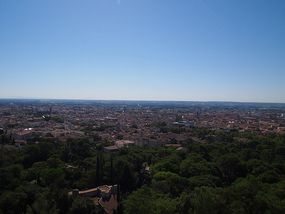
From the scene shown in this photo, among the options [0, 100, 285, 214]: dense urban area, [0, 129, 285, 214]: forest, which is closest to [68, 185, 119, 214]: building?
[0, 100, 285, 214]: dense urban area

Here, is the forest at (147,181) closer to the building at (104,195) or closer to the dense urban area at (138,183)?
the dense urban area at (138,183)

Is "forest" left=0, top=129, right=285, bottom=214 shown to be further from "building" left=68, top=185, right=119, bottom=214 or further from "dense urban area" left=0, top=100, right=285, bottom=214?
"building" left=68, top=185, right=119, bottom=214

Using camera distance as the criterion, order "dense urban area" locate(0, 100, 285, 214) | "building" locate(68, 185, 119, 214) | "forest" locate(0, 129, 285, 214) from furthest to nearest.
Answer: "building" locate(68, 185, 119, 214)
"dense urban area" locate(0, 100, 285, 214)
"forest" locate(0, 129, 285, 214)

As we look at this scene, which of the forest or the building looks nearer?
the forest

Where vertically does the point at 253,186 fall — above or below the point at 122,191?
above

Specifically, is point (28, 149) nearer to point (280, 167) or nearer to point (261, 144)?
point (280, 167)

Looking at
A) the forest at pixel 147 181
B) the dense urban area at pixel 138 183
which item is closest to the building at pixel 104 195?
the dense urban area at pixel 138 183

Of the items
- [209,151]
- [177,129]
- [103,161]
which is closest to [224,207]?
[103,161]

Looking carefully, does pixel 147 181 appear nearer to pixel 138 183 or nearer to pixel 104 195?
pixel 138 183
